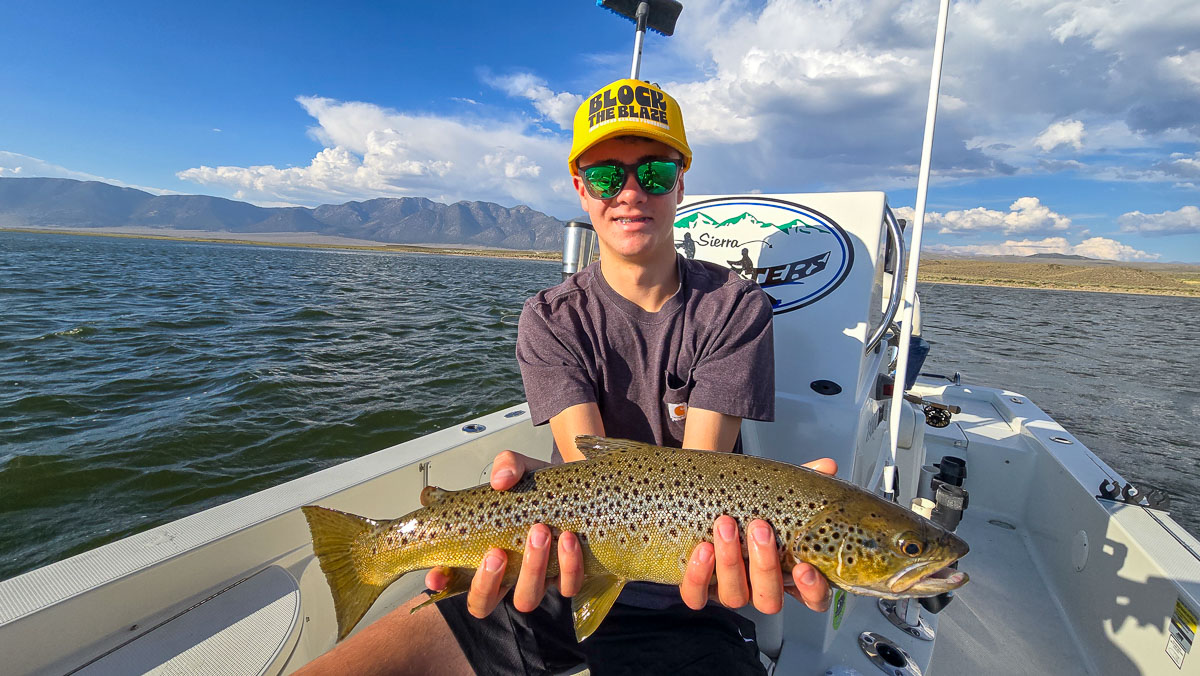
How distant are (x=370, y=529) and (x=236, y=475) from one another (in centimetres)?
707

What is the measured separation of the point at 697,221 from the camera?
4180mm

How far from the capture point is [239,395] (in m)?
11.1

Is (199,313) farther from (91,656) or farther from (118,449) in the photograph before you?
(91,656)

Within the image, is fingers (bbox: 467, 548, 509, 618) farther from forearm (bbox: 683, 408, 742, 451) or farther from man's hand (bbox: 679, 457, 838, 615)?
forearm (bbox: 683, 408, 742, 451)

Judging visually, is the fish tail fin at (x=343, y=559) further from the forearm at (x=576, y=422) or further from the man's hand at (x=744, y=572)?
the man's hand at (x=744, y=572)

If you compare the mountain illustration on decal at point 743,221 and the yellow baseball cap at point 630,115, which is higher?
the yellow baseball cap at point 630,115

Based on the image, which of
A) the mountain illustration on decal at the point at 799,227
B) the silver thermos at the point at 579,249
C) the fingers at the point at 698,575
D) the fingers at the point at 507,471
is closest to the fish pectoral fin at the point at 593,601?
the fingers at the point at 698,575

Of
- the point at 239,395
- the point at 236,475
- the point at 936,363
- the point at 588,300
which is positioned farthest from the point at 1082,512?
the point at 936,363

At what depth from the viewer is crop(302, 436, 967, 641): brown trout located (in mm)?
2150

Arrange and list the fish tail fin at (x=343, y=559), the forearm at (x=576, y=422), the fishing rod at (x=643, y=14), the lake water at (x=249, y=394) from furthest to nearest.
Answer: the lake water at (x=249, y=394)
the fishing rod at (x=643, y=14)
the forearm at (x=576, y=422)
the fish tail fin at (x=343, y=559)

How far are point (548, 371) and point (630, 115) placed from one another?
4.55ft

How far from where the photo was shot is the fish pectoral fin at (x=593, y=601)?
2180 millimetres

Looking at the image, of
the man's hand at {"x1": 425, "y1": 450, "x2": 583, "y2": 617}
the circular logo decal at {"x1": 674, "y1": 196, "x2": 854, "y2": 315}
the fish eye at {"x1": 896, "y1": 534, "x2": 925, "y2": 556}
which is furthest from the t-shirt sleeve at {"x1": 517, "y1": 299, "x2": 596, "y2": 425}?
the circular logo decal at {"x1": 674, "y1": 196, "x2": 854, "y2": 315}

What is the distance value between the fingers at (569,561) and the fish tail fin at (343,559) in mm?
814
